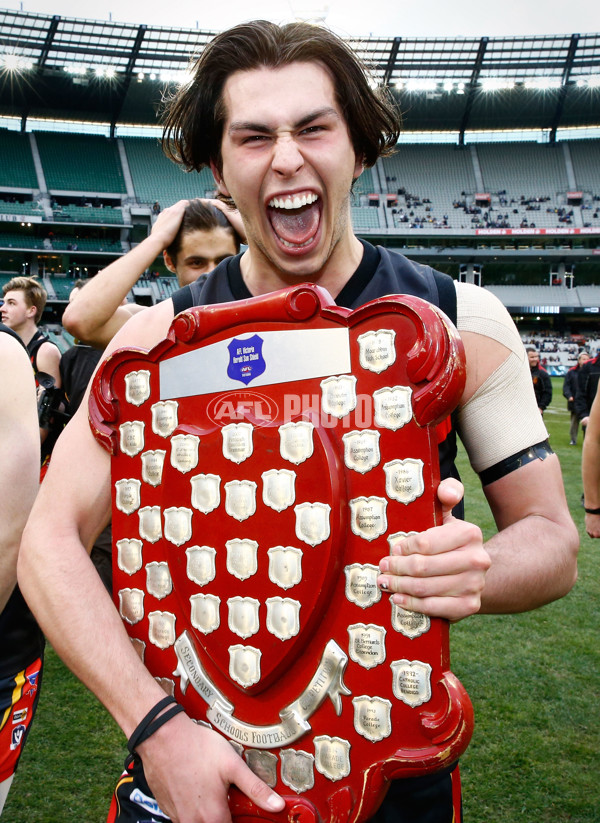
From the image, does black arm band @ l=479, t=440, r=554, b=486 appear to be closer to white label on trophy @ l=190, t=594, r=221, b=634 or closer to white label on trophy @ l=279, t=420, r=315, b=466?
white label on trophy @ l=279, t=420, r=315, b=466

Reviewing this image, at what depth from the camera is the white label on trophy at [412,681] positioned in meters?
0.89

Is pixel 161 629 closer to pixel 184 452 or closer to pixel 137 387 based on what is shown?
pixel 184 452

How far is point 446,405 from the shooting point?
0.89 meters

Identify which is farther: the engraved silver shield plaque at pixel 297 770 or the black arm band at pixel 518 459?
the black arm band at pixel 518 459

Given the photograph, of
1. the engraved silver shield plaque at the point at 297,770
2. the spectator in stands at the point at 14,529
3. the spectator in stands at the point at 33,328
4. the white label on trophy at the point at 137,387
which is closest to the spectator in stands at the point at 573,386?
Answer: the spectator in stands at the point at 33,328

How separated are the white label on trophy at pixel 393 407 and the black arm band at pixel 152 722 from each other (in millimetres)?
582

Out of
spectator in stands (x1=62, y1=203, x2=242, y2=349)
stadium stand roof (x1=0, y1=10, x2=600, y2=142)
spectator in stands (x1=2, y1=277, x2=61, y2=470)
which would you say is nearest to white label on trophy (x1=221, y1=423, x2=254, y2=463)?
spectator in stands (x1=62, y1=203, x2=242, y2=349)

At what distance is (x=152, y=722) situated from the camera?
1.05m

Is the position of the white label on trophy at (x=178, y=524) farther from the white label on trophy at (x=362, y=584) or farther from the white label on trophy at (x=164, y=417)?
the white label on trophy at (x=362, y=584)

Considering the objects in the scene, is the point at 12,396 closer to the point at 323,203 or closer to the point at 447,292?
the point at 323,203

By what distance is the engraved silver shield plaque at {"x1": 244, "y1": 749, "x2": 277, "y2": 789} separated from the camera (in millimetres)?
1000

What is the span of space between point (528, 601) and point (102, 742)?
286cm

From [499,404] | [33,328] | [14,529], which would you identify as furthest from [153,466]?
[33,328]

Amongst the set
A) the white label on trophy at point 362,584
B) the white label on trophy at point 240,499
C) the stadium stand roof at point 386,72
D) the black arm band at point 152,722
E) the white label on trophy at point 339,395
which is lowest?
the black arm band at point 152,722
